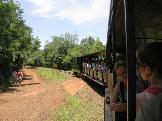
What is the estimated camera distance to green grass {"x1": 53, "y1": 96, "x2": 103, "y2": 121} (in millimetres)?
18906

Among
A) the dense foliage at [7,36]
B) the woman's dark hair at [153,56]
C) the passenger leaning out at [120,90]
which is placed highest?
the dense foliage at [7,36]

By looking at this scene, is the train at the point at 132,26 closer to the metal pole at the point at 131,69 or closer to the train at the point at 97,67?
the metal pole at the point at 131,69

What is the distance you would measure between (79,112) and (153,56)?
1878cm

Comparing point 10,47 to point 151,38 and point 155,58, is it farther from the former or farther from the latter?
point 155,58

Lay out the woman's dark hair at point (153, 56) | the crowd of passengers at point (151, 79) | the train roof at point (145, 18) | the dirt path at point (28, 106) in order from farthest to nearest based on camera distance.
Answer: the dirt path at point (28, 106) < the train roof at point (145, 18) < the woman's dark hair at point (153, 56) < the crowd of passengers at point (151, 79)

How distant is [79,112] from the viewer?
21203 mm

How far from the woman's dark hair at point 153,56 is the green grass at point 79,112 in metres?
15.2

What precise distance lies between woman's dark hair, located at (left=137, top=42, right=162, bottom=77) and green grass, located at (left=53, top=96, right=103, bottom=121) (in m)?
15.2

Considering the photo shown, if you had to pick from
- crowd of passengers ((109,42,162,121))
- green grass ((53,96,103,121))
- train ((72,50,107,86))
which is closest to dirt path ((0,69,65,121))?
green grass ((53,96,103,121))

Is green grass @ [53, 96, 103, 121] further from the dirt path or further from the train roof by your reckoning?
the train roof

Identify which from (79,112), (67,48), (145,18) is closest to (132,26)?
(145,18)

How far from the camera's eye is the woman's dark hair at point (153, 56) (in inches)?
102

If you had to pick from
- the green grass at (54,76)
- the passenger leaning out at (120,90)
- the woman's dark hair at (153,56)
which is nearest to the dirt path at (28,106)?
the passenger leaning out at (120,90)

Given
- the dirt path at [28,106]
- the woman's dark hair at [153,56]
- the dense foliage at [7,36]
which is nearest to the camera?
the woman's dark hair at [153,56]
